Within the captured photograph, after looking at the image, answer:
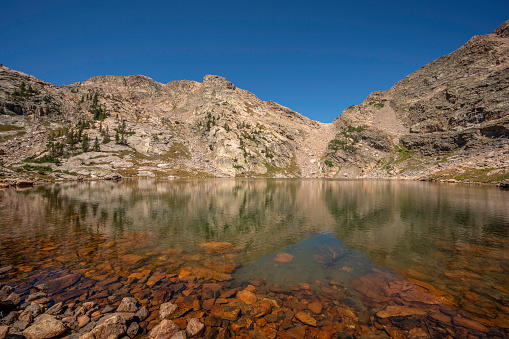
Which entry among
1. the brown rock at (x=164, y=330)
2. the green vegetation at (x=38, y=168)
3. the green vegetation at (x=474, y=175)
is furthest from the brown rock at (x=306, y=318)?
the green vegetation at (x=38, y=168)

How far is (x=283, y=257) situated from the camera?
18547 millimetres

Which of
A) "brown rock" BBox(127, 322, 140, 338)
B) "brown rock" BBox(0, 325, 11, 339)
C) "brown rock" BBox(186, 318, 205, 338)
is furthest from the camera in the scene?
"brown rock" BBox(186, 318, 205, 338)

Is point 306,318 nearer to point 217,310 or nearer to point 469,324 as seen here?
point 217,310

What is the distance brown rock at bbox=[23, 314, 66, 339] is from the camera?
821 cm

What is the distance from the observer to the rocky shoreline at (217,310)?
358 inches

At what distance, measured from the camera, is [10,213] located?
33.2 meters

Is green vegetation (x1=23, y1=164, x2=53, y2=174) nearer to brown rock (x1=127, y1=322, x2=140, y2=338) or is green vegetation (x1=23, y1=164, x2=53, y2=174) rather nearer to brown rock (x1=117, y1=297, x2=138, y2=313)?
brown rock (x1=117, y1=297, x2=138, y2=313)

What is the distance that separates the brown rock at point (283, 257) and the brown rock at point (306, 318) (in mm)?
6969

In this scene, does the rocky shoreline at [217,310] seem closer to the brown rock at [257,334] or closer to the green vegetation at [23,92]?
the brown rock at [257,334]

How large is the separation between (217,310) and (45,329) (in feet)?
22.9

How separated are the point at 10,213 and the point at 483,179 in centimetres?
16204

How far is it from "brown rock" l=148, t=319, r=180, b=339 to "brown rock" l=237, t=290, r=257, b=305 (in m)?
3.87

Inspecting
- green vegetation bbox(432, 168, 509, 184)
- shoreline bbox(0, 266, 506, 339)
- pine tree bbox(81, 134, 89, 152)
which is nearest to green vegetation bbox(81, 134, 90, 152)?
pine tree bbox(81, 134, 89, 152)

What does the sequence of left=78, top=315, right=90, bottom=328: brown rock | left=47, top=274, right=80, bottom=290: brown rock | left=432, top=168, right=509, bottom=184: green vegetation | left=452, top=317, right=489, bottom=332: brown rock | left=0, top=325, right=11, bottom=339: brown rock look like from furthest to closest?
left=432, top=168, right=509, bottom=184: green vegetation → left=47, top=274, right=80, bottom=290: brown rock → left=452, top=317, right=489, bottom=332: brown rock → left=78, top=315, right=90, bottom=328: brown rock → left=0, top=325, right=11, bottom=339: brown rock
